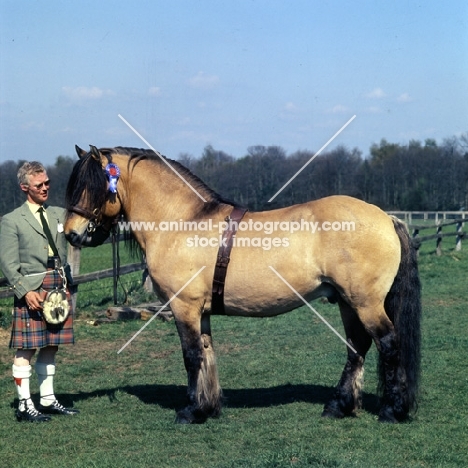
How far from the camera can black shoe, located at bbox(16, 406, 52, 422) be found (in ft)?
17.8

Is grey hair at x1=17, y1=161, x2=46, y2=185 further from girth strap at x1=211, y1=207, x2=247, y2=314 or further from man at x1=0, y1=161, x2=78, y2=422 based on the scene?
girth strap at x1=211, y1=207, x2=247, y2=314

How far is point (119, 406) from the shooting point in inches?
232

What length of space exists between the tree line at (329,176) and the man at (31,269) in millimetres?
1723

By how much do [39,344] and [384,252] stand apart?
293 centimetres

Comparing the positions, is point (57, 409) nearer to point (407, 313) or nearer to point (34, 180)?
point (34, 180)

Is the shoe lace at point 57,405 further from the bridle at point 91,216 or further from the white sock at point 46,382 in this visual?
the bridle at point 91,216

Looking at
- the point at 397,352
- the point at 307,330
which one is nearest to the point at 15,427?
the point at 397,352

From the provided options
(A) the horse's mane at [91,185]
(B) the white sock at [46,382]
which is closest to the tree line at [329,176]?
(A) the horse's mane at [91,185]

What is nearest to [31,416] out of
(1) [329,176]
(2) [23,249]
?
(2) [23,249]

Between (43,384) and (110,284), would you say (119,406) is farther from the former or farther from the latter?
(110,284)

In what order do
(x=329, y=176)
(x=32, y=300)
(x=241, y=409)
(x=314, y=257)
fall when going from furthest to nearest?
(x=329, y=176) → (x=241, y=409) → (x=32, y=300) → (x=314, y=257)

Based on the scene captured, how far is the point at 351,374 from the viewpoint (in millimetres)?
5508

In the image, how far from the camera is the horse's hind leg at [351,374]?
5.37 m

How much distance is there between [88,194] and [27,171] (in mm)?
530
